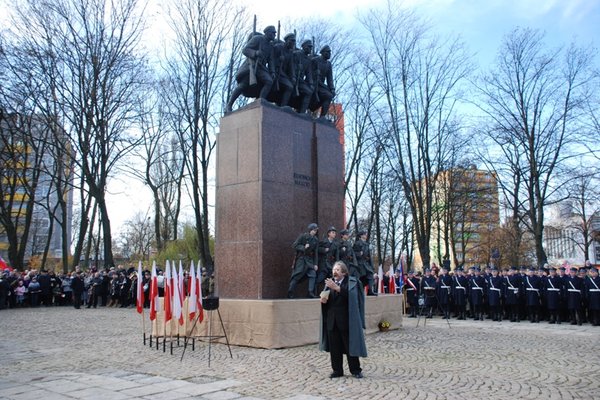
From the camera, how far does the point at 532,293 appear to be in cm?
1758

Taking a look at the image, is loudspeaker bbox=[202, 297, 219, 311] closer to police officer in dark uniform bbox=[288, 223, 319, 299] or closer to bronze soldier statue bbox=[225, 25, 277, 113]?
police officer in dark uniform bbox=[288, 223, 319, 299]

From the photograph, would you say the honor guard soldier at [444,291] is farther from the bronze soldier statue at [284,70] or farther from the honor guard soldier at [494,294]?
the bronze soldier statue at [284,70]

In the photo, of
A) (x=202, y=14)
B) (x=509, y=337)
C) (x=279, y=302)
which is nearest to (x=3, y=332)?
(x=279, y=302)

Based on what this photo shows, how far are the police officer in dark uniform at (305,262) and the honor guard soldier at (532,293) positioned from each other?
911cm

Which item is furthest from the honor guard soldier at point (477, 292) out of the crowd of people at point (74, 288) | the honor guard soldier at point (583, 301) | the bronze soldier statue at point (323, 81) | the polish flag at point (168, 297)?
the polish flag at point (168, 297)

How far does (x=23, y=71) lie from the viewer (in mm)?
24219

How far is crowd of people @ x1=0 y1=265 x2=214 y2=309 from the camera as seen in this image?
→ 80.4ft

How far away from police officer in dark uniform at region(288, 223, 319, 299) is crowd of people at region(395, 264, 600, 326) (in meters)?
6.39

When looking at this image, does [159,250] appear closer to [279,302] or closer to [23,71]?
[23,71]

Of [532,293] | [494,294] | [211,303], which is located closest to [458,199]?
[494,294]

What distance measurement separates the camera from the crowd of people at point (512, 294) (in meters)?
16.8

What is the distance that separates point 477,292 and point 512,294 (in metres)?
1.23

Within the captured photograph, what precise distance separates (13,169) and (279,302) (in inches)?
901

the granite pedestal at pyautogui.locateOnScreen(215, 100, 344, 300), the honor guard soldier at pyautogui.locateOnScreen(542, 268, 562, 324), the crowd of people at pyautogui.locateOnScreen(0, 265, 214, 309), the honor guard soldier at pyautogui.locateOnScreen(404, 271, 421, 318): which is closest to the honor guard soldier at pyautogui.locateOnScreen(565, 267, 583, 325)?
the honor guard soldier at pyautogui.locateOnScreen(542, 268, 562, 324)
